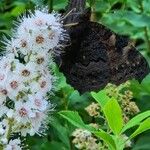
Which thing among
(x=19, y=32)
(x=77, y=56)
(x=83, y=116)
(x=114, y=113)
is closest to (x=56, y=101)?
(x=83, y=116)

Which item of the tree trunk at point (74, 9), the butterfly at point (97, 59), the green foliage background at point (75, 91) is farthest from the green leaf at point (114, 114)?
the tree trunk at point (74, 9)

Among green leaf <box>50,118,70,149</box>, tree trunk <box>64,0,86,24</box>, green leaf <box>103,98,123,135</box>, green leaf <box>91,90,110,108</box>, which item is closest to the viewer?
green leaf <box>103,98,123,135</box>

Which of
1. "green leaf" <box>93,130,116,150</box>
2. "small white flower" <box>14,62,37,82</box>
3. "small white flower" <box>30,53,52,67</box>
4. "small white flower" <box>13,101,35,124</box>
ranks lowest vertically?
"green leaf" <box>93,130,116,150</box>

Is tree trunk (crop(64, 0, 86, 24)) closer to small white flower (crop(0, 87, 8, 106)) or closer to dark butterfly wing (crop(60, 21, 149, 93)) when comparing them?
dark butterfly wing (crop(60, 21, 149, 93))

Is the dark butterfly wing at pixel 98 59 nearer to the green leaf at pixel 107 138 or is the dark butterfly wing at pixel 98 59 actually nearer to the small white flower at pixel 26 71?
the small white flower at pixel 26 71

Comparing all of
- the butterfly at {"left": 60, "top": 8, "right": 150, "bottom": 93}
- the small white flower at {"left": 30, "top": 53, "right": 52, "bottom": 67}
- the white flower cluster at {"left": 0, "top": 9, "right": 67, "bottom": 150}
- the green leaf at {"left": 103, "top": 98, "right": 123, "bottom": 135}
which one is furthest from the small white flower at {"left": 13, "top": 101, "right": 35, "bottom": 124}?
the butterfly at {"left": 60, "top": 8, "right": 150, "bottom": 93}
